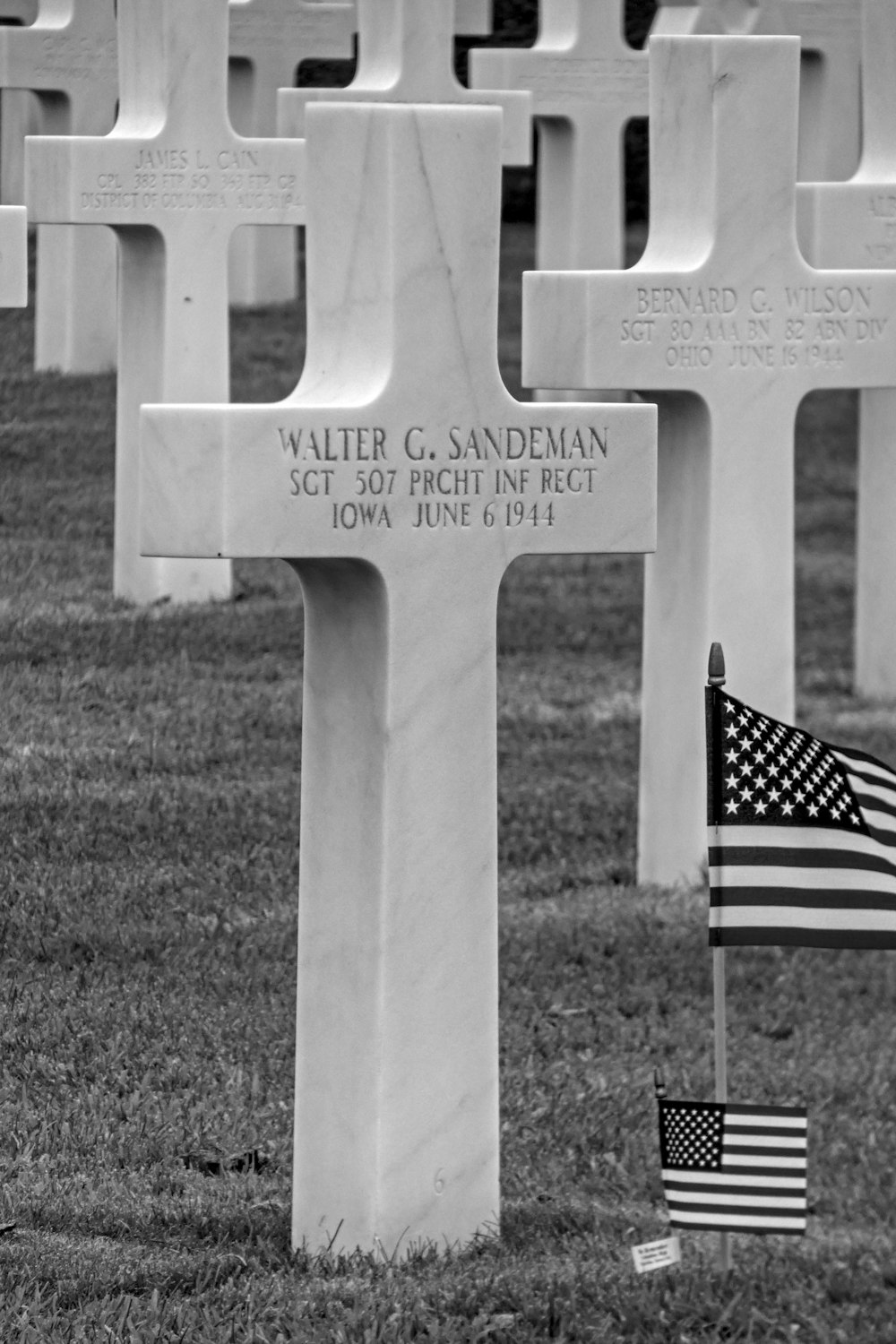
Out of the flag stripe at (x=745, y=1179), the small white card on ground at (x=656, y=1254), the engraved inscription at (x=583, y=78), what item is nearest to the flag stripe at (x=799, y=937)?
the flag stripe at (x=745, y=1179)

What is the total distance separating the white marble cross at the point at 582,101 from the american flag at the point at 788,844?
1225cm

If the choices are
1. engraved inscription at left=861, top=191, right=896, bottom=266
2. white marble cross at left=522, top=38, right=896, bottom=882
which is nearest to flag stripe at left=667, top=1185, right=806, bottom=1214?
white marble cross at left=522, top=38, right=896, bottom=882

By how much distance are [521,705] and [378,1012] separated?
19.1 ft

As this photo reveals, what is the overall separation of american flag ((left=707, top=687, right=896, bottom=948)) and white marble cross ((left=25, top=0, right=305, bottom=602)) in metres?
6.58

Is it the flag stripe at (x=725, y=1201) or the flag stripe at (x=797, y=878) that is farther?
the flag stripe at (x=797, y=878)

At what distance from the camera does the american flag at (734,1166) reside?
17.2ft

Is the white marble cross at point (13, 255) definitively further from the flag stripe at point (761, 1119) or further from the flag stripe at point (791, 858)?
the flag stripe at point (761, 1119)

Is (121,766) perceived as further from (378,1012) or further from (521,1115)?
(378,1012)

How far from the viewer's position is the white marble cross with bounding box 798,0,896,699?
10594mm

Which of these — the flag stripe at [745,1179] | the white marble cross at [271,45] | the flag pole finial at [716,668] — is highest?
the white marble cross at [271,45]

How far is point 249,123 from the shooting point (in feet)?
64.6

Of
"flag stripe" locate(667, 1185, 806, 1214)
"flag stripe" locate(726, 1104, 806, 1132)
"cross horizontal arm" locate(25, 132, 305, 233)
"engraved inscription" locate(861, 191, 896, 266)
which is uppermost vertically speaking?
"cross horizontal arm" locate(25, 132, 305, 233)

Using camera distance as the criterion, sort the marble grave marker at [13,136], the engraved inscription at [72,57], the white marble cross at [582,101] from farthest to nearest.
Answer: the marble grave marker at [13,136] → the white marble cross at [582,101] → the engraved inscription at [72,57]

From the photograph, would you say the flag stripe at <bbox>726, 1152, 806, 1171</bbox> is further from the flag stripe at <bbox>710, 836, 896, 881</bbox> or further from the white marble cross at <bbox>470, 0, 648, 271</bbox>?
the white marble cross at <bbox>470, 0, 648, 271</bbox>
